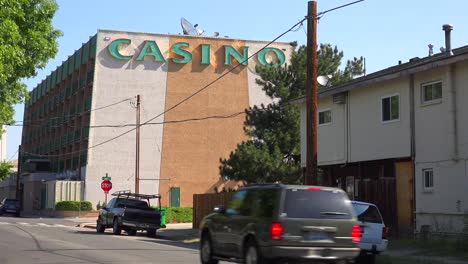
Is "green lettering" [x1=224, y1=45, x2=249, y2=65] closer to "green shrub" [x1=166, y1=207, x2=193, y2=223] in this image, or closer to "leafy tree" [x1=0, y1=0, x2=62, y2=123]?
"green shrub" [x1=166, y1=207, x2=193, y2=223]

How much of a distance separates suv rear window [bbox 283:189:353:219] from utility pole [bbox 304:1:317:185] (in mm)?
6764

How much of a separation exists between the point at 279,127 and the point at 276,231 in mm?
25556

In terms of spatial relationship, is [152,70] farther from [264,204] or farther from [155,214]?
A: [264,204]

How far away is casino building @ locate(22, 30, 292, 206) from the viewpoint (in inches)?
2265

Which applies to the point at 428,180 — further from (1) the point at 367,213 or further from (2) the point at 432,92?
(1) the point at 367,213

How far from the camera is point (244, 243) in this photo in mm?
13836

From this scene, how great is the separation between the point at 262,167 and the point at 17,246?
16.2m

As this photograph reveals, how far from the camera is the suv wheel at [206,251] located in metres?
15.5

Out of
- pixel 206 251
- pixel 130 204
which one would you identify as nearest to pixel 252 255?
pixel 206 251

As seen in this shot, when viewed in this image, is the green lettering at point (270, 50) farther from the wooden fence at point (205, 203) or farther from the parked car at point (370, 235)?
the parked car at point (370, 235)

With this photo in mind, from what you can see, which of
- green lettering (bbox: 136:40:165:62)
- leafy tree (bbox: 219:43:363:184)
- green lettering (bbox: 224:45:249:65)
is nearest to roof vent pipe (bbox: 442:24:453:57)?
leafy tree (bbox: 219:43:363:184)

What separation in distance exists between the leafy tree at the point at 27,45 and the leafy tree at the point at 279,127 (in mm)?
14946

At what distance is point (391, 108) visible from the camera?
26.2 metres

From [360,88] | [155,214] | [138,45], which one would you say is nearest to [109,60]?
[138,45]
